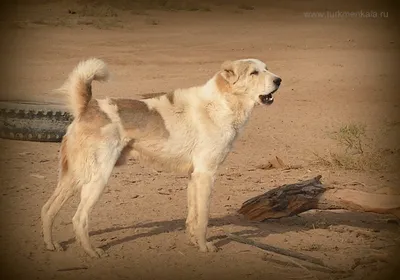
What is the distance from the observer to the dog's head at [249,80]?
5.95m

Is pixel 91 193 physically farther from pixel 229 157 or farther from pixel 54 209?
pixel 229 157

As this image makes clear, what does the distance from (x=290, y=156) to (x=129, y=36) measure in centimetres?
1040

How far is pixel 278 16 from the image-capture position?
76.7 feet

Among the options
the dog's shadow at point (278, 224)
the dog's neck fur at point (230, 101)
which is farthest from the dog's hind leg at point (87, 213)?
the dog's neck fur at point (230, 101)

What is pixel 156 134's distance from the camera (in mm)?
5770

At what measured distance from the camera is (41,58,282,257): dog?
5.55 metres

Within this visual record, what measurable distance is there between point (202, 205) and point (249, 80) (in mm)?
1124

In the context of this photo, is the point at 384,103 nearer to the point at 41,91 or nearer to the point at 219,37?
the point at 41,91

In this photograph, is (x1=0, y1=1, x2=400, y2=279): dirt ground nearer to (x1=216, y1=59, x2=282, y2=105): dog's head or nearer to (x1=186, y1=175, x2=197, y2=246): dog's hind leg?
(x1=186, y1=175, x2=197, y2=246): dog's hind leg

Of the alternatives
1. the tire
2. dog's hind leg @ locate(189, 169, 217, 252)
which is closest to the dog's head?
dog's hind leg @ locate(189, 169, 217, 252)

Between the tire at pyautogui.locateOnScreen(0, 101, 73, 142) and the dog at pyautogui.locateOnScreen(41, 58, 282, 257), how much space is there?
9.91 ft

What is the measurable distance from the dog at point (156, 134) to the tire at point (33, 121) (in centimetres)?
302

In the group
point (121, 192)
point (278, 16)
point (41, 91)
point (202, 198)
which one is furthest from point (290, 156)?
point (278, 16)

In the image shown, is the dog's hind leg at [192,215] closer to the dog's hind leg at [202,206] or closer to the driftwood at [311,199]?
the dog's hind leg at [202,206]
